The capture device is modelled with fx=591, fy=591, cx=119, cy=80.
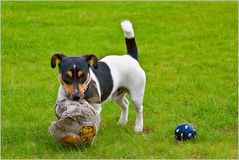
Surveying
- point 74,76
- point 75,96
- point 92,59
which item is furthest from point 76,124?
point 92,59

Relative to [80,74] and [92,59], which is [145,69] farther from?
[80,74]

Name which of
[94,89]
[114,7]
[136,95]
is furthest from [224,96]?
[114,7]

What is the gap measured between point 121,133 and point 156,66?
4320 millimetres

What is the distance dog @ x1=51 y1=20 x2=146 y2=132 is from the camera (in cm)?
652

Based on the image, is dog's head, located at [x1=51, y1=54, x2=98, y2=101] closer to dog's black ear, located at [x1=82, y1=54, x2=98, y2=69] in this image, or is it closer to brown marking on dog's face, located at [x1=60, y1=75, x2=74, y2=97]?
brown marking on dog's face, located at [x1=60, y1=75, x2=74, y2=97]

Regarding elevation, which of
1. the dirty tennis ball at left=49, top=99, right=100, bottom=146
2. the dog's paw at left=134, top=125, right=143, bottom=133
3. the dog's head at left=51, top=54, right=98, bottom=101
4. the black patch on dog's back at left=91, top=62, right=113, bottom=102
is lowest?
the dog's paw at left=134, top=125, right=143, bottom=133

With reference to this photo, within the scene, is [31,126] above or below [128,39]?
below

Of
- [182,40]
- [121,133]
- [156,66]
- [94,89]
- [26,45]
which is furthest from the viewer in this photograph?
[182,40]

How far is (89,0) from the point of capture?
18656 millimetres

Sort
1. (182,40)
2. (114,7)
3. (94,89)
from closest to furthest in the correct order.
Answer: (94,89) → (182,40) → (114,7)

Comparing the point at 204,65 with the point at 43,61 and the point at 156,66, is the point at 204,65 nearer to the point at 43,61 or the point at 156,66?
the point at 156,66

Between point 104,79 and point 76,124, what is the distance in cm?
84

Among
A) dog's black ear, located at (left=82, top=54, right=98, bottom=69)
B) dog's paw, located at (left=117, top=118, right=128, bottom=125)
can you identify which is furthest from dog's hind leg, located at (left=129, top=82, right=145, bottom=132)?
dog's black ear, located at (left=82, top=54, right=98, bottom=69)

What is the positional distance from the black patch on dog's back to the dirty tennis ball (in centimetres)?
51
